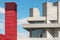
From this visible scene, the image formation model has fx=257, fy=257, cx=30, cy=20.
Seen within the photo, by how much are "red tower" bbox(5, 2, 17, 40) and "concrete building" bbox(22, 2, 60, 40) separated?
68.8 feet

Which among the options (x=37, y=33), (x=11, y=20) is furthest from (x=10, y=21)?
(x=37, y=33)

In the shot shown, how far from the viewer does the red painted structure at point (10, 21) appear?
37938mm

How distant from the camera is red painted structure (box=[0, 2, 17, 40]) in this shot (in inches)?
1494

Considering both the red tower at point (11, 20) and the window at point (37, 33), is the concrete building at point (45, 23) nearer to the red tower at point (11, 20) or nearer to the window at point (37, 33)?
the window at point (37, 33)

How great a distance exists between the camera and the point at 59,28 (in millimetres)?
60219

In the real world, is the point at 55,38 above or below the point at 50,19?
below

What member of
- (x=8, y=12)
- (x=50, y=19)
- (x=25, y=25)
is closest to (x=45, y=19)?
(x=50, y=19)

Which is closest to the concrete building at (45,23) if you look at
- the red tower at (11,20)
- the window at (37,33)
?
the window at (37,33)

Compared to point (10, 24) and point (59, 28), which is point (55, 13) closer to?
point (59, 28)

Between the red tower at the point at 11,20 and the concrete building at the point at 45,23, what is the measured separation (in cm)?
2096

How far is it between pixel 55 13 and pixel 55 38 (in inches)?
373

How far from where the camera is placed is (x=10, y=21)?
3841cm

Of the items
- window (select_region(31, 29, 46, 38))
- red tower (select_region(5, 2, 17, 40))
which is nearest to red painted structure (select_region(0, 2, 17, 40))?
red tower (select_region(5, 2, 17, 40))

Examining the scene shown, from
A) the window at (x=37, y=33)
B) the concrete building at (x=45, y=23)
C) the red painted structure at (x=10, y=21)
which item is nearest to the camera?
the red painted structure at (x=10, y=21)
